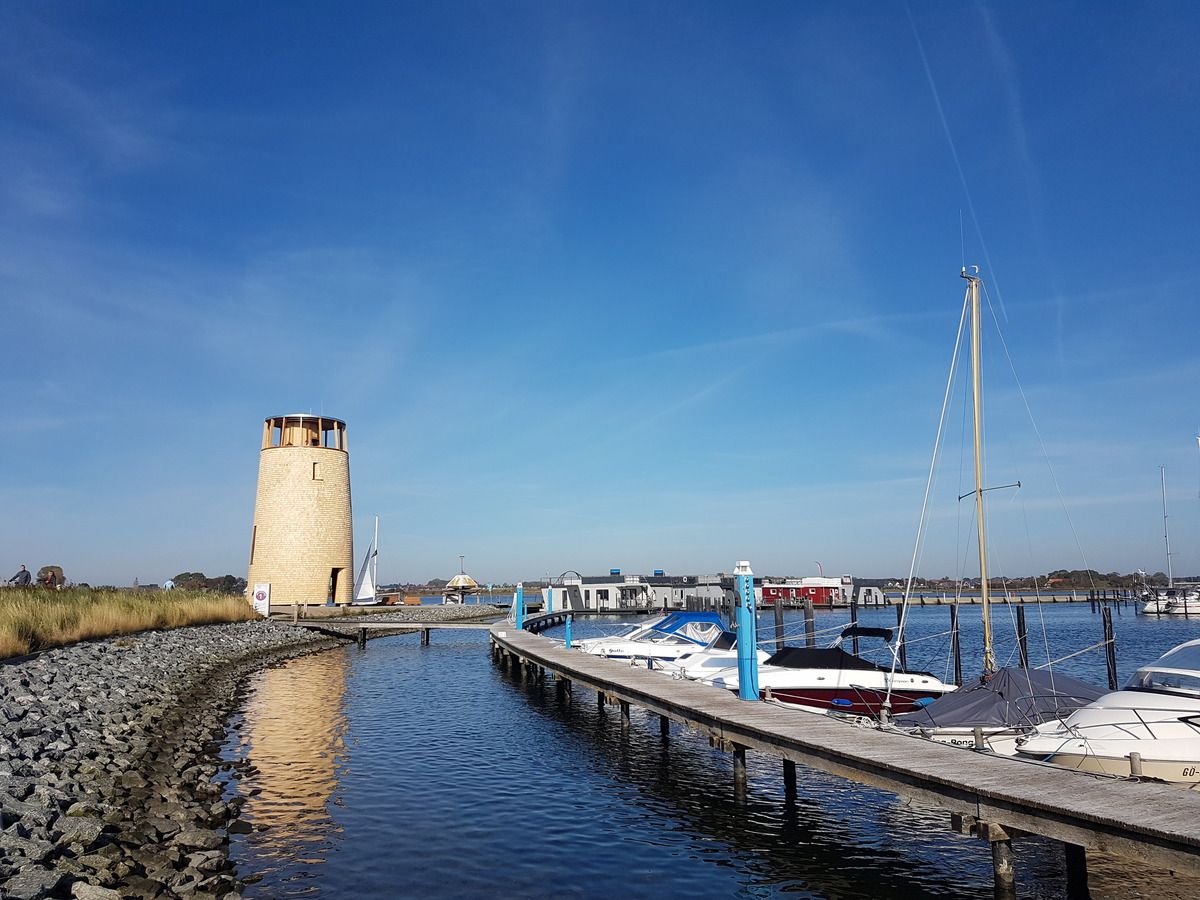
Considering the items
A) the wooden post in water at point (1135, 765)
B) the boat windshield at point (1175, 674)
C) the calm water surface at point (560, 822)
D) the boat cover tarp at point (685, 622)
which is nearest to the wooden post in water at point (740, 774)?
the calm water surface at point (560, 822)

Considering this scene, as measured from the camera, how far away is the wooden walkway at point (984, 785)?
25.1 feet

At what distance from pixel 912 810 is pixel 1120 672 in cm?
2820

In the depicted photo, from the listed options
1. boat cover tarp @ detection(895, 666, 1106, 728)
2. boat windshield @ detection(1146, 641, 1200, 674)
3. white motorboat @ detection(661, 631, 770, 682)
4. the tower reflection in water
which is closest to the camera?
the tower reflection in water

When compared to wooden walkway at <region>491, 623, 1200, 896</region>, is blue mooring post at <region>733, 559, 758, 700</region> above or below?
above

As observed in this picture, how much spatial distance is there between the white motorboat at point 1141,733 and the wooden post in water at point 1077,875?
5.40 ft

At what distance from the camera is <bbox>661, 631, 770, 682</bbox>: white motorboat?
24.1 meters

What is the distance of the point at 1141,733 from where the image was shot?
11.5m

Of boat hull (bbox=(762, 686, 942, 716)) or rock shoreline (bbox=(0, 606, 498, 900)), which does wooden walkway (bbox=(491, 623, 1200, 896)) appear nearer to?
boat hull (bbox=(762, 686, 942, 716))

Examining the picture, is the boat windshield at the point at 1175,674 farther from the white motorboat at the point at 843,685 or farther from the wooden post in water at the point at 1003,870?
the white motorboat at the point at 843,685

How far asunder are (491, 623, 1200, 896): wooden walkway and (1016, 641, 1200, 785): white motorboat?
1.66 meters

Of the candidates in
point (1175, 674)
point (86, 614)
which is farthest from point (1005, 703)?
point (86, 614)

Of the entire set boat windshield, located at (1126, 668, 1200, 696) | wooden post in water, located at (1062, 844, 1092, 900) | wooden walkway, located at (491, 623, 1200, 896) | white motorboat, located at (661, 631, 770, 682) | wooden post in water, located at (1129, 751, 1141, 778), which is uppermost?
boat windshield, located at (1126, 668, 1200, 696)

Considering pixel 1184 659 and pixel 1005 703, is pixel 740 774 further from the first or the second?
pixel 1184 659

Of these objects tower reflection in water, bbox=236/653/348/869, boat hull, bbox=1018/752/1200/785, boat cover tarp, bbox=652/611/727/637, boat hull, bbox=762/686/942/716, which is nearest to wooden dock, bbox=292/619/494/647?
tower reflection in water, bbox=236/653/348/869
